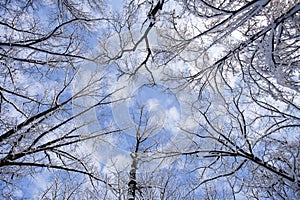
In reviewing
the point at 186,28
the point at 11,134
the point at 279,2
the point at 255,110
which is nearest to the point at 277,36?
the point at 279,2

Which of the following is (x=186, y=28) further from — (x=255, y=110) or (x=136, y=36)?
(x=255, y=110)

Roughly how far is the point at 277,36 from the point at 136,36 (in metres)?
3.72

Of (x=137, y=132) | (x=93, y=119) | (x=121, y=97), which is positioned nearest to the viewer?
(x=93, y=119)

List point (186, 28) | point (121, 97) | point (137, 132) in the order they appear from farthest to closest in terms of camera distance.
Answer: point (137, 132), point (121, 97), point (186, 28)

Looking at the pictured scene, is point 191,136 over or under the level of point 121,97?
under

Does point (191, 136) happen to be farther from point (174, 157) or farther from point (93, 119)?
point (93, 119)

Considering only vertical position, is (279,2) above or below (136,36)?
below

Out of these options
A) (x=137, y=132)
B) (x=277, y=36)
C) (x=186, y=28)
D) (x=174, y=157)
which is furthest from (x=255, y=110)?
(x=137, y=132)

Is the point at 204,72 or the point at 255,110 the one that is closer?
the point at 204,72

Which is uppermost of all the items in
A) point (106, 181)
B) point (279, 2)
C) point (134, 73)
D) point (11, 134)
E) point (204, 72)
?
point (134, 73)

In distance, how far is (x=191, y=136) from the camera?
6.40m

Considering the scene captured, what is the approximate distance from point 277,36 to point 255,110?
327 cm

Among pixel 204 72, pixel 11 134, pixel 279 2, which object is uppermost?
pixel 204 72

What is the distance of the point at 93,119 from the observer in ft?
24.8
